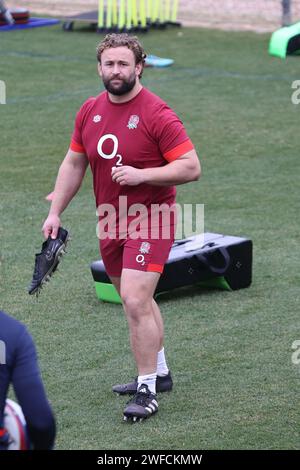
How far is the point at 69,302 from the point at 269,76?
8633 mm

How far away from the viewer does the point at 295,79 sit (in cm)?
1527

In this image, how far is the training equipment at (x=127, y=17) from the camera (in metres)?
18.4

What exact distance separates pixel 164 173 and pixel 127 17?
13.3 metres

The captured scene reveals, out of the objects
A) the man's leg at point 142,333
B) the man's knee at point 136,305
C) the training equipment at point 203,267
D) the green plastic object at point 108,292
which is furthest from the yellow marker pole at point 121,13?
the man's knee at point 136,305

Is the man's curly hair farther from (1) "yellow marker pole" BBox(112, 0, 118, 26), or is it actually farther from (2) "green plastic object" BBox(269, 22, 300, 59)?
(1) "yellow marker pole" BBox(112, 0, 118, 26)

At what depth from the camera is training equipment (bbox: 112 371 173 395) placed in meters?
6.29

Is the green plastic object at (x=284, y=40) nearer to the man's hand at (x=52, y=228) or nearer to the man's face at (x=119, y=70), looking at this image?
the man's face at (x=119, y=70)

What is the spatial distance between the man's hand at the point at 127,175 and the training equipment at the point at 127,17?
12.9 metres

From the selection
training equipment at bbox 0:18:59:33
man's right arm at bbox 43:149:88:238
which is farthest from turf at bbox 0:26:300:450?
training equipment at bbox 0:18:59:33

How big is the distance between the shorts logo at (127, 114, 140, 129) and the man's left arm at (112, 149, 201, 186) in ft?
0.87

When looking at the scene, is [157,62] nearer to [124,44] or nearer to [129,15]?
[129,15]

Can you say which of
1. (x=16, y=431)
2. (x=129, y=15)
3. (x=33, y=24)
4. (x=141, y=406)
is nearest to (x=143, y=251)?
(x=141, y=406)
